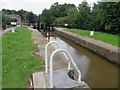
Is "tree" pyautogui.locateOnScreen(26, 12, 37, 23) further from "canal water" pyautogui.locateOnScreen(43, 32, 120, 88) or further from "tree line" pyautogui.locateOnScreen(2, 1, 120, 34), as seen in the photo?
"canal water" pyautogui.locateOnScreen(43, 32, 120, 88)

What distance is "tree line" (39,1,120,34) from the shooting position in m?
20.6

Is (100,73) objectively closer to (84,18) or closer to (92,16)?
(92,16)

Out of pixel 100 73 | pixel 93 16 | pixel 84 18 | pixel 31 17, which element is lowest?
pixel 100 73

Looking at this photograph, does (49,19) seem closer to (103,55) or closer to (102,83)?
(103,55)

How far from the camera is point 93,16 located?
2911 centimetres

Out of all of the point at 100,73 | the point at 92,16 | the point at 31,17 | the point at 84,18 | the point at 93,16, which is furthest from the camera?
the point at 31,17

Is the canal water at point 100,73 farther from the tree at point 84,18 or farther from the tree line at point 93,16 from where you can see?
the tree at point 84,18

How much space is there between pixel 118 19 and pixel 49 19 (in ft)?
92.5

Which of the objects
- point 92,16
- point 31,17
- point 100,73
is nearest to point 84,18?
point 92,16

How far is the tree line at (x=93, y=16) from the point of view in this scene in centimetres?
2058

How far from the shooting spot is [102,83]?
23.8ft

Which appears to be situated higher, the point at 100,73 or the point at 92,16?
the point at 92,16

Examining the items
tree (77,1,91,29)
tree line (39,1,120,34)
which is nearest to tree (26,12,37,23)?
tree line (39,1,120,34)

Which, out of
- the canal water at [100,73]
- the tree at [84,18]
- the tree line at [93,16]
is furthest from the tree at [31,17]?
the canal water at [100,73]
